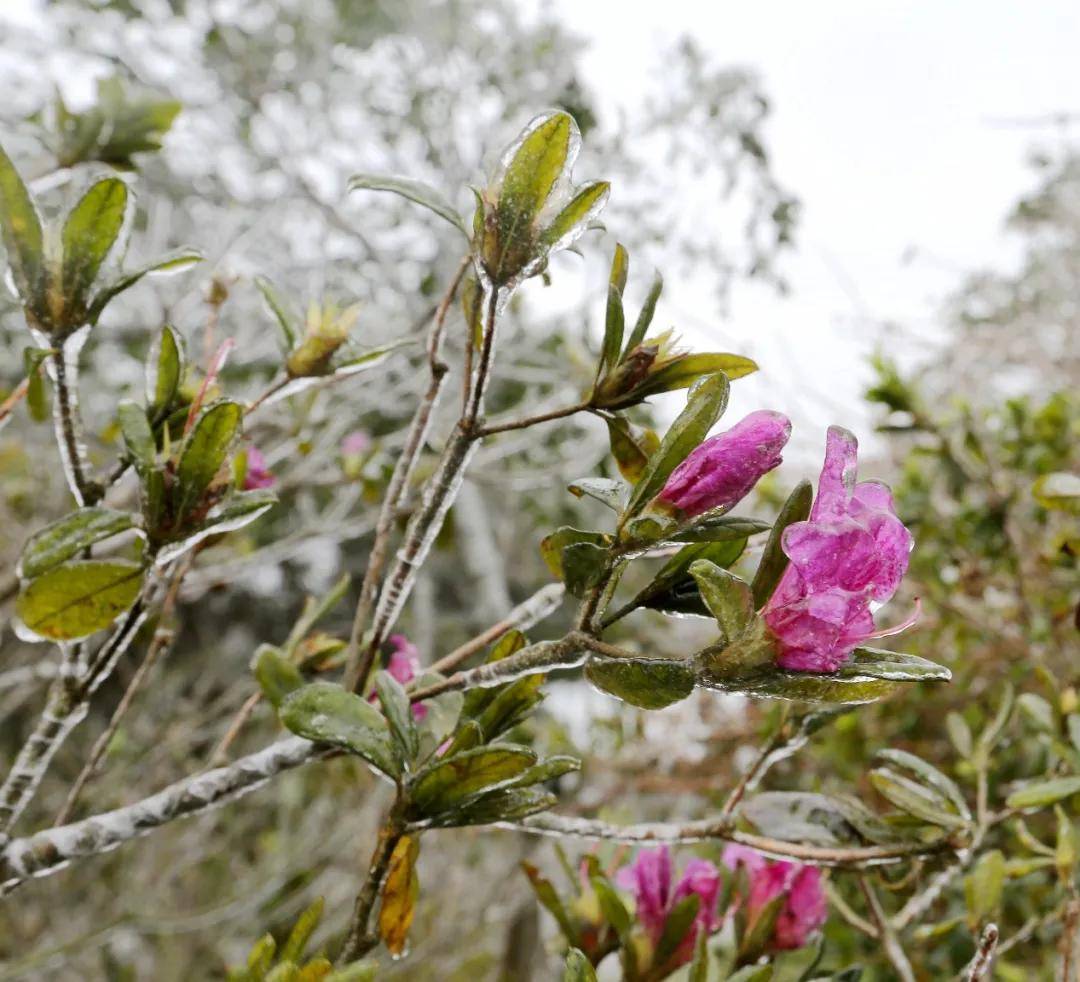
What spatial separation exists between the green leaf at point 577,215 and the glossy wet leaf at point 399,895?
1.42ft

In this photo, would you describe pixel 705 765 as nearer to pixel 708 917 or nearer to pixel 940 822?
pixel 708 917

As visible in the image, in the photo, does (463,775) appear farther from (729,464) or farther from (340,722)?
(729,464)

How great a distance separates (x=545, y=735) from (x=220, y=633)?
3.44m

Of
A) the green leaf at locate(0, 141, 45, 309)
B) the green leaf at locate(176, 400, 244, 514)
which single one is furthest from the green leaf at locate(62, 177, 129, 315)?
the green leaf at locate(176, 400, 244, 514)

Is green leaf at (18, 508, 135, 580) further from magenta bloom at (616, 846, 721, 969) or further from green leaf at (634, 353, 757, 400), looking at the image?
magenta bloom at (616, 846, 721, 969)

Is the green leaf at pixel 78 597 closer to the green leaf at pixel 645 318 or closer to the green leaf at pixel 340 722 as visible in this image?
the green leaf at pixel 340 722

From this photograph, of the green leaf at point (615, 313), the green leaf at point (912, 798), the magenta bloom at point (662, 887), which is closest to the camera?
the green leaf at point (615, 313)

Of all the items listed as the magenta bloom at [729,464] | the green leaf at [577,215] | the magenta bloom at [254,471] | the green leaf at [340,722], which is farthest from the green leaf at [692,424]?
the magenta bloom at [254,471]

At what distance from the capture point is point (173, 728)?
3.40 meters

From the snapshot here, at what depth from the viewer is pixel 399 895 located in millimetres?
627

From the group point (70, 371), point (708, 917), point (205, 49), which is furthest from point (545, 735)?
point (205, 49)

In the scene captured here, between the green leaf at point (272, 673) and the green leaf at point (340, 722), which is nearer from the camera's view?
the green leaf at point (340, 722)

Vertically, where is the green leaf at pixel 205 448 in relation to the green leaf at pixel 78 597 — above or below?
above

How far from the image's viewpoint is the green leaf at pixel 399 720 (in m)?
0.55
